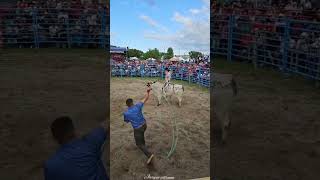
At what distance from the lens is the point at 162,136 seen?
4.26 m

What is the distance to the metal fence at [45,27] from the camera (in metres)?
6.02

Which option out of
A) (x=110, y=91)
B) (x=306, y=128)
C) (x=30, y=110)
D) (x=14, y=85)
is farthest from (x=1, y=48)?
(x=306, y=128)

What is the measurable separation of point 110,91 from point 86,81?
1279 mm

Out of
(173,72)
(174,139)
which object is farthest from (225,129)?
(173,72)

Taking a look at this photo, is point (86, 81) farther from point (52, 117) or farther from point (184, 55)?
point (184, 55)

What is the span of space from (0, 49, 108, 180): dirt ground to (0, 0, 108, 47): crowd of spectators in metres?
0.23

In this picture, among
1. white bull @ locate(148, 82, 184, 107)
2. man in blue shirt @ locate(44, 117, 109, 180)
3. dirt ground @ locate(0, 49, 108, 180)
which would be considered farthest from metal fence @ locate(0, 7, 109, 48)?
man in blue shirt @ locate(44, 117, 109, 180)

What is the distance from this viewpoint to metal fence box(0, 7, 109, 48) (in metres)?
6.02

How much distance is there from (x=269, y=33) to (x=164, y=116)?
9.32ft

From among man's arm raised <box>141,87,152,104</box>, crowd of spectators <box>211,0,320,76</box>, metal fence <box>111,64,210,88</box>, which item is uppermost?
crowd of spectators <box>211,0,320,76</box>

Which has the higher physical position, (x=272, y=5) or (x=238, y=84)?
(x=272, y=5)

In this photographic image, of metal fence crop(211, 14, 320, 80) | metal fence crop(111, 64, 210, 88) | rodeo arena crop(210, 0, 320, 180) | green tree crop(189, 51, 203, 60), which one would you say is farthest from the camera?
metal fence crop(211, 14, 320, 80)

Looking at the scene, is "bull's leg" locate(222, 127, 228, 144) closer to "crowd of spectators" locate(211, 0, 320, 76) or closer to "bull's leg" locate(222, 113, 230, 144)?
"bull's leg" locate(222, 113, 230, 144)

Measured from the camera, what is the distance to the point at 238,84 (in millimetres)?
6094
